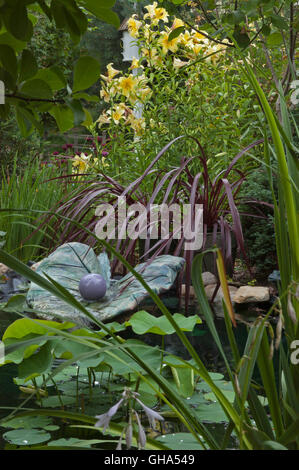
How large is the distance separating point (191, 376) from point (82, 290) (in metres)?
0.87

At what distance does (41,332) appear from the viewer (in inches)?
51.1

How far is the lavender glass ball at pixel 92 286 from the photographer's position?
7.14ft

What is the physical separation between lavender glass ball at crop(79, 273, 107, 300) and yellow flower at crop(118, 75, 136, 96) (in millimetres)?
1724

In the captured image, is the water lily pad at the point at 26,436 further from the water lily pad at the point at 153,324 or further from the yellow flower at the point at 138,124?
the yellow flower at the point at 138,124

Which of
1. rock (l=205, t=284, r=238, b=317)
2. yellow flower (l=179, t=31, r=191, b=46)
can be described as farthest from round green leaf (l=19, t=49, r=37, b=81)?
yellow flower (l=179, t=31, r=191, b=46)

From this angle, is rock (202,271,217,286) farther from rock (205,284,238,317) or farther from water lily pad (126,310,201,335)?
water lily pad (126,310,201,335)

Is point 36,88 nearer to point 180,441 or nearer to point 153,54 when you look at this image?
point 180,441

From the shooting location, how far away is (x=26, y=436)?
1157mm

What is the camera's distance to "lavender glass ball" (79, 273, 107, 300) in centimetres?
218

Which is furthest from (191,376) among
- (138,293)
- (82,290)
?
(82,290)

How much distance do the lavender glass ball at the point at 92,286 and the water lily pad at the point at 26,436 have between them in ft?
3.29

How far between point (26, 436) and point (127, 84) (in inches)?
108

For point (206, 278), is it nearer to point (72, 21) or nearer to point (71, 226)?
point (71, 226)

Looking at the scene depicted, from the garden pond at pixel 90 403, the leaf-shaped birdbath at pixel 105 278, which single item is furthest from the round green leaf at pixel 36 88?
the leaf-shaped birdbath at pixel 105 278
